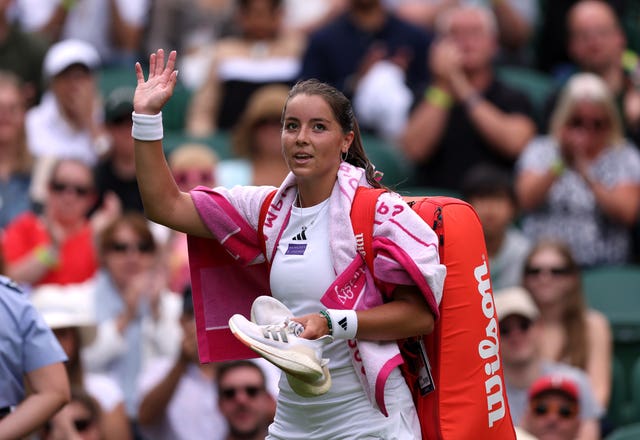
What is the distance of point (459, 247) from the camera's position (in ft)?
15.8

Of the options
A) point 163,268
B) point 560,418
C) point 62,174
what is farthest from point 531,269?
point 62,174

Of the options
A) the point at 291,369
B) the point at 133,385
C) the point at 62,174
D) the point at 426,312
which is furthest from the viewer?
the point at 62,174

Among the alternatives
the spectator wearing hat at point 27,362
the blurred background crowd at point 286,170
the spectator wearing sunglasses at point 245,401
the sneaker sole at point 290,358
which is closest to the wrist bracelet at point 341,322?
the sneaker sole at point 290,358

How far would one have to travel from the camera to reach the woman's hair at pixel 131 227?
8328 millimetres

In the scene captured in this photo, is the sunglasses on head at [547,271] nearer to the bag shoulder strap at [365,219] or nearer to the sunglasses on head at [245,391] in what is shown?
the sunglasses on head at [245,391]

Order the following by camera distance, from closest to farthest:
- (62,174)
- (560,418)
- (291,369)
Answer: (291,369), (560,418), (62,174)

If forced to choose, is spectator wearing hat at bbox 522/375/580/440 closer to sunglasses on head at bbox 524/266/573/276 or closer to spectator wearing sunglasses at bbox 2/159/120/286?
sunglasses on head at bbox 524/266/573/276

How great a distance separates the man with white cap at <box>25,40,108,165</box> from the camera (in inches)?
384

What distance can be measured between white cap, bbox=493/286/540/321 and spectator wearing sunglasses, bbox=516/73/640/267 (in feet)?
4.93

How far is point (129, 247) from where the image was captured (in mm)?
8328

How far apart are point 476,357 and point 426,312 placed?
0.34 metres

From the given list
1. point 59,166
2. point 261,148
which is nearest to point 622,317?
point 261,148

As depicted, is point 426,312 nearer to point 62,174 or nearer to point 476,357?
point 476,357

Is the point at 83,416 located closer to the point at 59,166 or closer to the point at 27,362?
the point at 27,362
